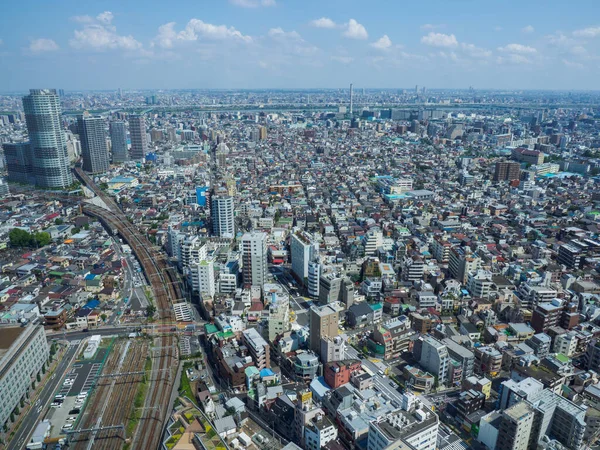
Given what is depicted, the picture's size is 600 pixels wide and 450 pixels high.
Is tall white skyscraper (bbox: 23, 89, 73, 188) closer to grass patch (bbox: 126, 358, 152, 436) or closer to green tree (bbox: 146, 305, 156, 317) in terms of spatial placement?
green tree (bbox: 146, 305, 156, 317)

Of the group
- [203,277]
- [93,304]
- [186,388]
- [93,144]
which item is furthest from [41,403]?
[93,144]

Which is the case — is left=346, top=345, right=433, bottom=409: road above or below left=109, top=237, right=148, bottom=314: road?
above

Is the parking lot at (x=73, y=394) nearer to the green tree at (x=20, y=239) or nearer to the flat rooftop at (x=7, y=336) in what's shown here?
the flat rooftop at (x=7, y=336)

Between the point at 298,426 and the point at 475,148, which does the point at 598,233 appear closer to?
the point at 298,426

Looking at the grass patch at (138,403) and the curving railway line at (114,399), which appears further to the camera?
the grass patch at (138,403)

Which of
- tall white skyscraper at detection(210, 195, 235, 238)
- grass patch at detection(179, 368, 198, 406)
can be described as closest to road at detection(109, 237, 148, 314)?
tall white skyscraper at detection(210, 195, 235, 238)

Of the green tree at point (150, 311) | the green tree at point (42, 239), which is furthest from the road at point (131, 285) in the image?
the green tree at point (42, 239)

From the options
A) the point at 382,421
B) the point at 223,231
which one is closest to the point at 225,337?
the point at 382,421
